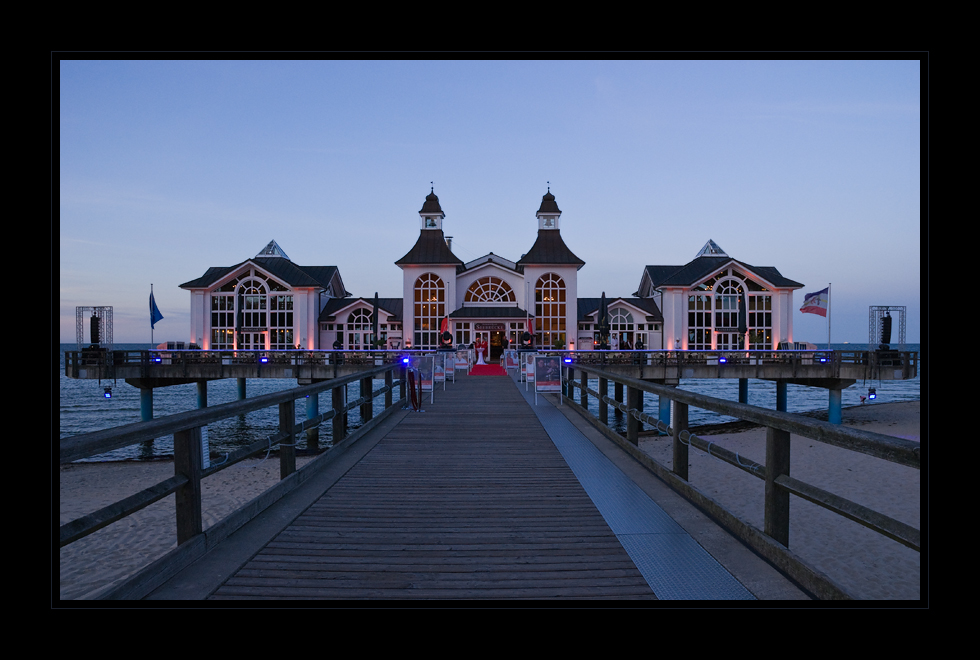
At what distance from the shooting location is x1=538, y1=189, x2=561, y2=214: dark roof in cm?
4200

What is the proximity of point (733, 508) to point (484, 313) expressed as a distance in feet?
91.0

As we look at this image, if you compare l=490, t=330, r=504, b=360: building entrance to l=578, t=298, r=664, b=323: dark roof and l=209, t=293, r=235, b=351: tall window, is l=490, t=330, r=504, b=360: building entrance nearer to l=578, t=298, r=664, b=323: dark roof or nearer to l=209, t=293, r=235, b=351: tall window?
l=578, t=298, r=664, b=323: dark roof

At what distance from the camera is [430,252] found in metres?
40.7

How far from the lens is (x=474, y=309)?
38906 millimetres


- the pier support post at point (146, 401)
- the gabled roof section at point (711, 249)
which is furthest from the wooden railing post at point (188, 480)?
the gabled roof section at point (711, 249)

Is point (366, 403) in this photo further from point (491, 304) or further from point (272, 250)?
point (272, 250)

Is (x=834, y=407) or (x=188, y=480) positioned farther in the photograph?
(x=834, y=407)

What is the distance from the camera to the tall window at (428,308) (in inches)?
1588

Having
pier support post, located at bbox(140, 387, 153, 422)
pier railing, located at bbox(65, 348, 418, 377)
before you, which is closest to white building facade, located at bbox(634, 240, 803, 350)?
pier railing, located at bbox(65, 348, 418, 377)

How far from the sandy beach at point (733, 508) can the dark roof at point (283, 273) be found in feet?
77.2

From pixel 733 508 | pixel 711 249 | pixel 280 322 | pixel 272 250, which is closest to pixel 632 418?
pixel 733 508

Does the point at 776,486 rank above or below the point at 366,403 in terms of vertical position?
above
